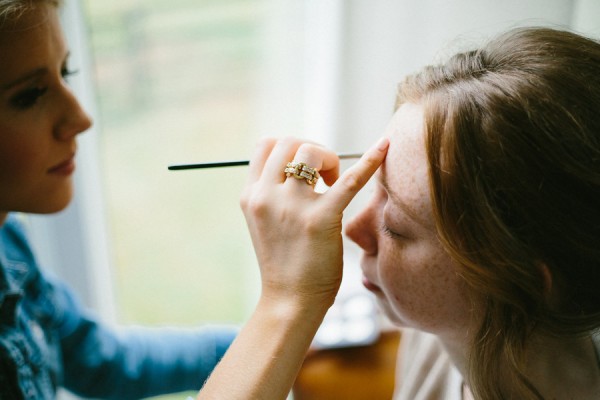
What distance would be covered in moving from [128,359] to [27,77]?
25.9 inches

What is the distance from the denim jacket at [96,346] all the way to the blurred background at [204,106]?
0.39 meters

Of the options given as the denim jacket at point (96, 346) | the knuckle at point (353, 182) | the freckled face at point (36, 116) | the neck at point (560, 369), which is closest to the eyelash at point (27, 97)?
the freckled face at point (36, 116)

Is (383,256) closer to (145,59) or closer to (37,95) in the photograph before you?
(37,95)

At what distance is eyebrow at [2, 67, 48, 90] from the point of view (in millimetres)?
806

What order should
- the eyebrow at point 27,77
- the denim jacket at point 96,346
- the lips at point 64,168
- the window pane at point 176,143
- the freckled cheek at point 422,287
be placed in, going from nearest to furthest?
the freckled cheek at point 422,287, the eyebrow at point 27,77, the lips at point 64,168, the denim jacket at point 96,346, the window pane at point 176,143

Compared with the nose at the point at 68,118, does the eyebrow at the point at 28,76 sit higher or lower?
higher

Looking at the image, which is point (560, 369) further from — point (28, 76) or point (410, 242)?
point (28, 76)

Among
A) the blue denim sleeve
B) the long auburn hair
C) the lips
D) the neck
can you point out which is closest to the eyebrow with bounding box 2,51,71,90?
the lips

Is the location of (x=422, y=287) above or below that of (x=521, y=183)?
below

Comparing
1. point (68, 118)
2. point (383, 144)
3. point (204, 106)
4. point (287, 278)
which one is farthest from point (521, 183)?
point (204, 106)

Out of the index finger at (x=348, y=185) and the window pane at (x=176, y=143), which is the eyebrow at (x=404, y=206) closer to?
the index finger at (x=348, y=185)

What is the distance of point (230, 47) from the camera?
Result: 1.37 metres

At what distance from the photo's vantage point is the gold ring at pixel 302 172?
69 centimetres

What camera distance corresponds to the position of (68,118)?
2.92 feet
